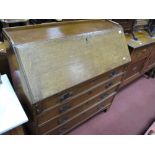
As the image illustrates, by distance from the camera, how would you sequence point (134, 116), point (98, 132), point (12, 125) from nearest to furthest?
1. point (12, 125)
2. point (98, 132)
3. point (134, 116)

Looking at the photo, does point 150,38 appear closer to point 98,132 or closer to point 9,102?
point 98,132

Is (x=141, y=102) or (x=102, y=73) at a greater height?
(x=102, y=73)

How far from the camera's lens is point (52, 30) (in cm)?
138

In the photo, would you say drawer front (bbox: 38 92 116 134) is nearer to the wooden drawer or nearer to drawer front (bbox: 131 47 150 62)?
the wooden drawer

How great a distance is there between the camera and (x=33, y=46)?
1.14 m

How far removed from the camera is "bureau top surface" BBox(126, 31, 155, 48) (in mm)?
2126

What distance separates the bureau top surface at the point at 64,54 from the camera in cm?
110

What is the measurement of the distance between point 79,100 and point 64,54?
50cm

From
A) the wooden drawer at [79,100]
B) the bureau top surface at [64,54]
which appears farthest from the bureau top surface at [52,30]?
the wooden drawer at [79,100]

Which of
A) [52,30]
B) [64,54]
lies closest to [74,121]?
[64,54]

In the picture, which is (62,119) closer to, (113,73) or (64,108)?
(64,108)

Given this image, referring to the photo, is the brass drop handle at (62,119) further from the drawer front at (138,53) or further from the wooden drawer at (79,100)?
the drawer front at (138,53)
